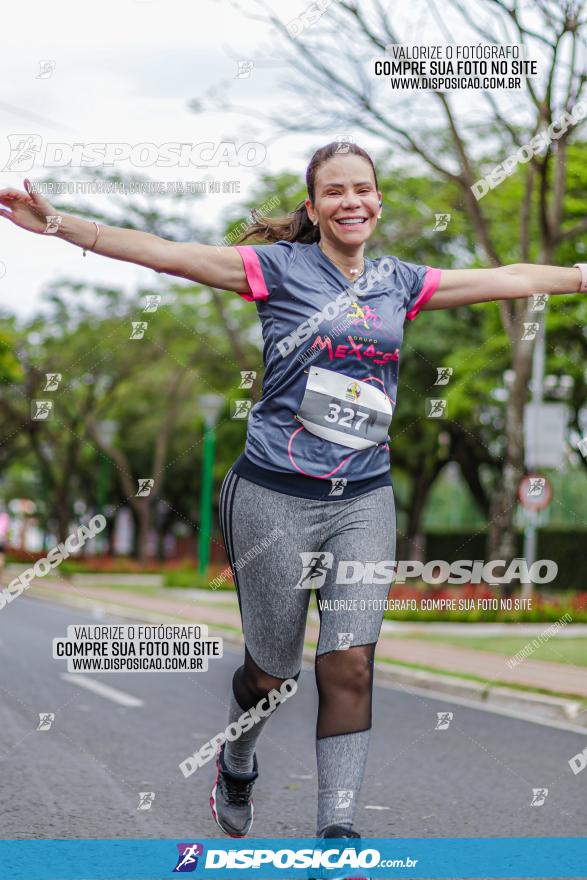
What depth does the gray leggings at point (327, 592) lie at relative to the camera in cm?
325

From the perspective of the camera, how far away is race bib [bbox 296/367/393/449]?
10.8 ft

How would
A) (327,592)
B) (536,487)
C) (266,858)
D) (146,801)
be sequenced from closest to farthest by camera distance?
1. (327,592)
2. (266,858)
3. (146,801)
4. (536,487)

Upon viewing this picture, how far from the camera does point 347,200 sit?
3.43 meters

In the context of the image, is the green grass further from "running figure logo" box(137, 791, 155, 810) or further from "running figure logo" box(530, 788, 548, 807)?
"running figure logo" box(137, 791, 155, 810)

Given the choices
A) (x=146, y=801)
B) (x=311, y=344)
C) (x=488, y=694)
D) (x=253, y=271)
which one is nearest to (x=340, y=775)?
(x=311, y=344)

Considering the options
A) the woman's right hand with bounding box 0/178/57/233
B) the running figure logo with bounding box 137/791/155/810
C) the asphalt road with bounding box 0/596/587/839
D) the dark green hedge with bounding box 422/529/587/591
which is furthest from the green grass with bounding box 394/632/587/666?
the dark green hedge with bounding box 422/529/587/591

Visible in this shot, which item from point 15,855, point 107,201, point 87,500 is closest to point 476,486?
point 107,201

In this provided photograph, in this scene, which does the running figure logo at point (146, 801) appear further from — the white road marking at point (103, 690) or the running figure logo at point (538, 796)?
the white road marking at point (103, 690)

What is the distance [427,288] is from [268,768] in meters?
3.19

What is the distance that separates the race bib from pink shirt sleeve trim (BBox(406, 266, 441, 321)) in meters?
0.36

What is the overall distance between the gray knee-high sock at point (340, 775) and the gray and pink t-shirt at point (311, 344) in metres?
0.64

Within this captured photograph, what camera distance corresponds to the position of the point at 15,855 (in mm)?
4062

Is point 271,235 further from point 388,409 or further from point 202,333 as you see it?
point 202,333

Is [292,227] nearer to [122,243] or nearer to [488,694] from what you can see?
[122,243]
